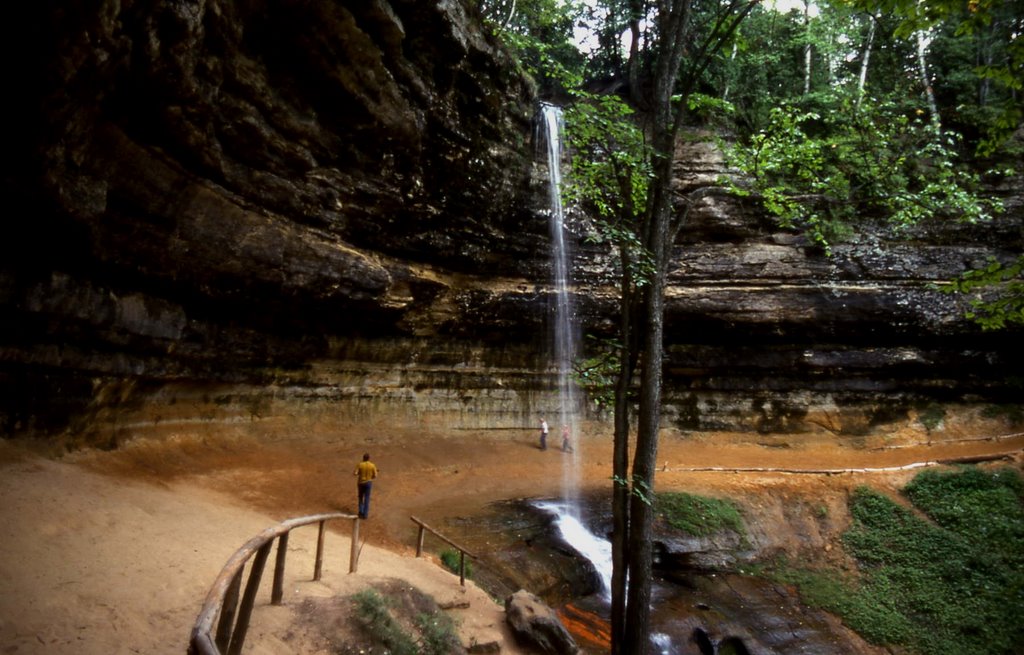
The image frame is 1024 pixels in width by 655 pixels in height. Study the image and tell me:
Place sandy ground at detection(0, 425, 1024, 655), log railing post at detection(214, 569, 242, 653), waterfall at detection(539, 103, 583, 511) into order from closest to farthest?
log railing post at detection(214, 569, 242, 653) → sandy ground at detection(0, 425, 1024, 655) → waterfall at detection(539, 103, 583, 511)

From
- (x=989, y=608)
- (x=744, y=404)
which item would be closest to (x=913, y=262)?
(x=744, y=404)

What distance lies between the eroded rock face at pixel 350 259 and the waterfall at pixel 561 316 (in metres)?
0.47

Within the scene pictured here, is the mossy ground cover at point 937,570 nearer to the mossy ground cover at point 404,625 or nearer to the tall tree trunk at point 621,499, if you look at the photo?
the tall tree trunk at point 621,499

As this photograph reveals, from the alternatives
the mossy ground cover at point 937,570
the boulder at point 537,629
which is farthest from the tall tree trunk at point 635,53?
the boulder at point 537,629

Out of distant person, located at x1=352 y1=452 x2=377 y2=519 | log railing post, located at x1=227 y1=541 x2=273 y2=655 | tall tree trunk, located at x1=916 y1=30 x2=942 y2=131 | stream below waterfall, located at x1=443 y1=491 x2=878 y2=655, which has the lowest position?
stream below waterfall, located at x1=443 y1=491 x2=878 y2=655

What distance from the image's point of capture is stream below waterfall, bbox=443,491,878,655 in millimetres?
9898

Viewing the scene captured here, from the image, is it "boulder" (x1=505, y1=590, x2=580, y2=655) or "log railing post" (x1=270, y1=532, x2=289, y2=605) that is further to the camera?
"boulder" (x1=505, y1=590, x2=580, y2=655)

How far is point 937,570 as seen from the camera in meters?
12.3

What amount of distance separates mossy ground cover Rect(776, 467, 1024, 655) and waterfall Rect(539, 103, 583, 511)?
6950 millimetres

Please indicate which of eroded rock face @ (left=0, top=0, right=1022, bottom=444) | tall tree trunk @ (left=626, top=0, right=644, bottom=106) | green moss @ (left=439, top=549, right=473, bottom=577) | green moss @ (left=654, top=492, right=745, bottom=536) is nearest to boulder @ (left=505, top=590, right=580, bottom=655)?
green moss @ (left=439, top=549, right=473, bottom=577)

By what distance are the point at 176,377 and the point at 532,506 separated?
8644 millimetres

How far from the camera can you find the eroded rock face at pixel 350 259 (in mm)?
8836

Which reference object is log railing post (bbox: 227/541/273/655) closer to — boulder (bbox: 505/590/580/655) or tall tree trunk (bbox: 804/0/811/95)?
boulder (bbox: 505/590/580/655)

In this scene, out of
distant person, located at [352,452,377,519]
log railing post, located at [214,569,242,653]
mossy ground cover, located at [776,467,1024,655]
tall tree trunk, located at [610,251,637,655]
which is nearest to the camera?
log railing post, located at [214,569,242,653]
